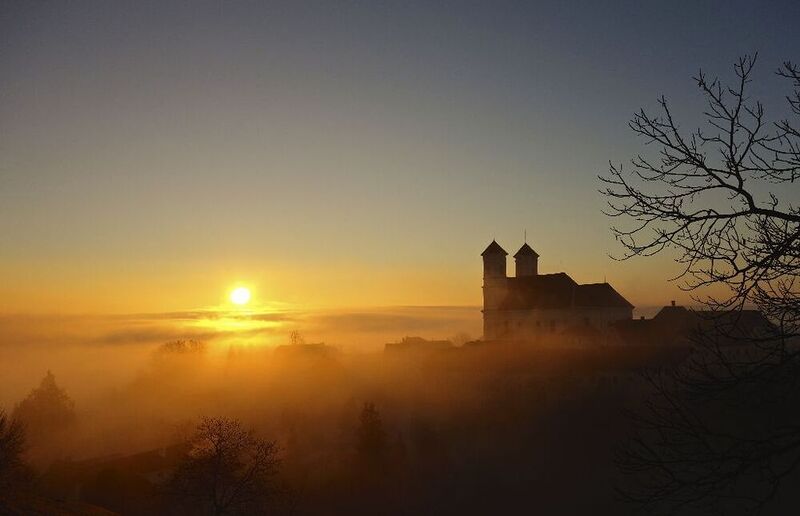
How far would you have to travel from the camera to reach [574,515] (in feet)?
141

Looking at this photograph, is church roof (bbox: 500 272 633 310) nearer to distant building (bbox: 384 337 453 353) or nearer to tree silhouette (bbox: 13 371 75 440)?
distant building (bbox: 384 337 453 353)

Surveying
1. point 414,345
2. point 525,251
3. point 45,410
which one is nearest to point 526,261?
→ point 525,251

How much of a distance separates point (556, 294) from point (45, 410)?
6972 centimetres

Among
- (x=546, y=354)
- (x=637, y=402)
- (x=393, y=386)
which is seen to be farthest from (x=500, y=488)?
(x=393, y=386)

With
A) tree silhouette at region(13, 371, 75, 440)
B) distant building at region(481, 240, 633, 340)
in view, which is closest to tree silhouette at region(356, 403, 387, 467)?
distant building at region(481, 240, 633, 340)

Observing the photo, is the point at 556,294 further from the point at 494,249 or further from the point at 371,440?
the point at 371,440

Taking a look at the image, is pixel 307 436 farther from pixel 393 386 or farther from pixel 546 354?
pixel 546 354

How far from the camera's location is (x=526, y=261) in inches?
3324

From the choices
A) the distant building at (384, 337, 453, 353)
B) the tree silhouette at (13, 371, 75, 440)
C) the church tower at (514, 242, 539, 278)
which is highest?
the church tower at (514, 242, 539, 278)

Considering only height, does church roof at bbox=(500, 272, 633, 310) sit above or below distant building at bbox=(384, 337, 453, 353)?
above

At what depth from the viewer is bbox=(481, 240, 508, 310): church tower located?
81438 mm

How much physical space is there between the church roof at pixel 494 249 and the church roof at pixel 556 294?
403 centimetres

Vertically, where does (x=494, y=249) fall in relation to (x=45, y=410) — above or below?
above

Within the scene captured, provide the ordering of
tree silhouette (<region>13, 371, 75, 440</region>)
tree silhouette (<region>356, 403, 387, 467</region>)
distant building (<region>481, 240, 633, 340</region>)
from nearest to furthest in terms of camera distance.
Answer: tree silhouette (<region>356, 403, 387, 467</region>), distant building (<region>481, 240, 633, 340</region>), tree silhouette (<region>13, 371, 75, 440</region>)
